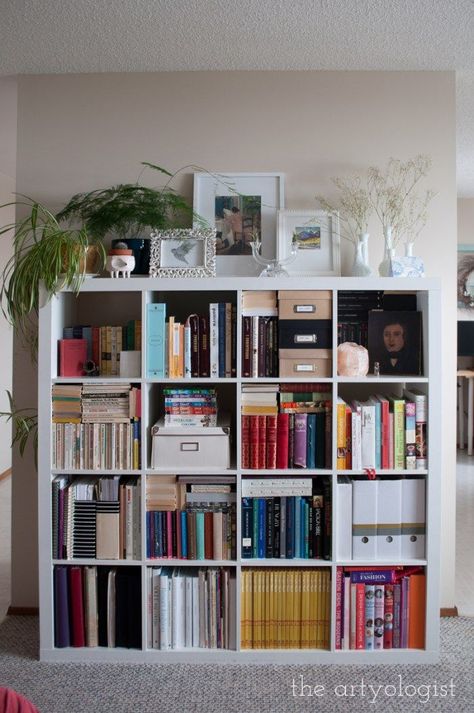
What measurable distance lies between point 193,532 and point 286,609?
50 cm

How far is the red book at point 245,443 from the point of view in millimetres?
2869

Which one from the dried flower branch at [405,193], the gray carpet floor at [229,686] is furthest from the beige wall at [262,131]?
the gray carpet floor at [229,686]

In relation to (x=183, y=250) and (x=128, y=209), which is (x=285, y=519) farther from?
(x=128, y=209)

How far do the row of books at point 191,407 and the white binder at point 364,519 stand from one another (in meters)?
0.66

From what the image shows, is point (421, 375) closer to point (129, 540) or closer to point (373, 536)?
point (373, 536)

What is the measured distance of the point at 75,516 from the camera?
291cm

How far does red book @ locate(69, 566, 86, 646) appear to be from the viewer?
290cm

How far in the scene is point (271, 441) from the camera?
9.43 feet

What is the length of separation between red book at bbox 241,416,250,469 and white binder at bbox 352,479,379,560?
447mm

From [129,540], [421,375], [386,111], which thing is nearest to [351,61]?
[386,111]

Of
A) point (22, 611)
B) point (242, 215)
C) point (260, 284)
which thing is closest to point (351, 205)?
point (242, 215)

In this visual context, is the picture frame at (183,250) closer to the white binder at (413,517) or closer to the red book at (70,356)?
the red book at (70,356)

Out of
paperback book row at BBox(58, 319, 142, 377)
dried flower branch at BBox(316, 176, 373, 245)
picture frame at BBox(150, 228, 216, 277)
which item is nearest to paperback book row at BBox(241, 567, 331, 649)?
paperback book row at BBox(58, 319, 142, 377)

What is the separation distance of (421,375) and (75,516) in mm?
1552
